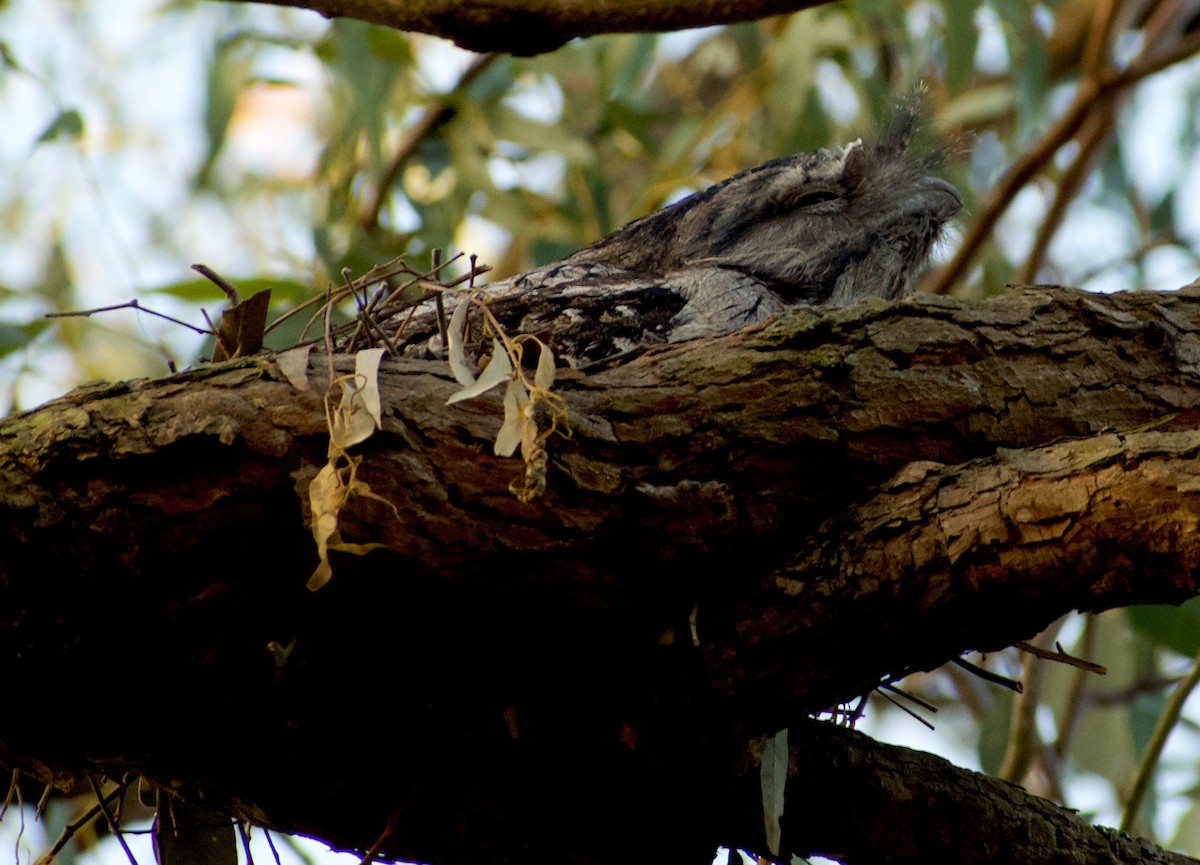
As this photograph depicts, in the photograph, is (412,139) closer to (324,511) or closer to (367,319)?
(367,319)

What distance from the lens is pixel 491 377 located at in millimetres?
1924

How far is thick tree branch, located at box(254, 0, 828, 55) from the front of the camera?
2516 millimetres

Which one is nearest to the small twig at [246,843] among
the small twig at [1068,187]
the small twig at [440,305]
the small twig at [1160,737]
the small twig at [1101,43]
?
the small twig at [440,305]

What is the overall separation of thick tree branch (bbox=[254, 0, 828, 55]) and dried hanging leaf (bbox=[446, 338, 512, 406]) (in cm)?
86

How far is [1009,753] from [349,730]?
104 inches

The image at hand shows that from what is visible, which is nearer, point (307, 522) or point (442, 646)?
point (307, 522)

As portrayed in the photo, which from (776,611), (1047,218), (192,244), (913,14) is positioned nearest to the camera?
(776,611)

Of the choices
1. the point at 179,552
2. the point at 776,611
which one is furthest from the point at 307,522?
the point at 776,611

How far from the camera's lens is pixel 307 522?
5.92ft

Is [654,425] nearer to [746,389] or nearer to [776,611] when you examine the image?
[746,389]

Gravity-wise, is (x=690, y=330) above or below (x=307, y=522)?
above

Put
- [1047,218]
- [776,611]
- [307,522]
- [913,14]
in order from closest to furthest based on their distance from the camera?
[307,522] → [776,611] → [1047,218] → [913,14]

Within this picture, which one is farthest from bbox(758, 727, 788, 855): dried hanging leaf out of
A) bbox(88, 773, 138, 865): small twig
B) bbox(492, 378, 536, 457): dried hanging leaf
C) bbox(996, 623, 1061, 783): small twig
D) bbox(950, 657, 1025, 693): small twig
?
bbox(996, 623, 1061, 783): small twig

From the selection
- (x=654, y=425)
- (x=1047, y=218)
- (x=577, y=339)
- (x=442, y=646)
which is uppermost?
(x=1047, y=218)
